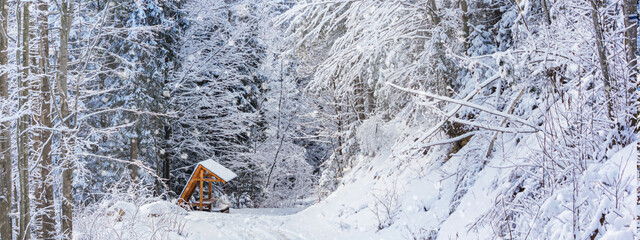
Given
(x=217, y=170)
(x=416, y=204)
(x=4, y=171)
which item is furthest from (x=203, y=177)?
(x=416, y=204)

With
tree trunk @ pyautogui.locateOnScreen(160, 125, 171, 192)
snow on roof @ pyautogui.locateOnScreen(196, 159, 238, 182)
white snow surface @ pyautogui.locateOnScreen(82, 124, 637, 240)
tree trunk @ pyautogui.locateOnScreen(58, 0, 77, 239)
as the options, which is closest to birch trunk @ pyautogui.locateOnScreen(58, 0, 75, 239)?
tree trunk @ pyautogui.locateOnScreen(58, 0, 77, 239)

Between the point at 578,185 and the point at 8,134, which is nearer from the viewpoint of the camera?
the point at 578,185

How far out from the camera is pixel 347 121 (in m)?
19.2

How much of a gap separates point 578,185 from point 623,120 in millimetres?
557

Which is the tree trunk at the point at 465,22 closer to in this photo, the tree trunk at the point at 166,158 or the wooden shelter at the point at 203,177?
the wooden shelter at the point at 203,177

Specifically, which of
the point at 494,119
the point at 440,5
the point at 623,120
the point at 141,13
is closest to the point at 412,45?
the point at 440,5

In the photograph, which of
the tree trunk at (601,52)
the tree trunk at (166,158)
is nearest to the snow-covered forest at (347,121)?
the tree trunk at (601,52)

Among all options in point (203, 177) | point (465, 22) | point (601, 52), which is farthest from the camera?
point (203, 177)

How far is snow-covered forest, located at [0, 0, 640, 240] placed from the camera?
3191 mm

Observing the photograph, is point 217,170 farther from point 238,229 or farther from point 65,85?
point 65,85

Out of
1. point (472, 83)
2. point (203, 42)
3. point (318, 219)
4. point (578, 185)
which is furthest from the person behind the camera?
point (203, 42)

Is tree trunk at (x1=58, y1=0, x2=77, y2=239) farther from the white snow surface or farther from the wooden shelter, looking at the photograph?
the wooden shelter

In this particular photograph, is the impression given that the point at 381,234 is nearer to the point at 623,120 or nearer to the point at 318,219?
the point at 318,219

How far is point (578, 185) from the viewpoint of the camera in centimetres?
295
